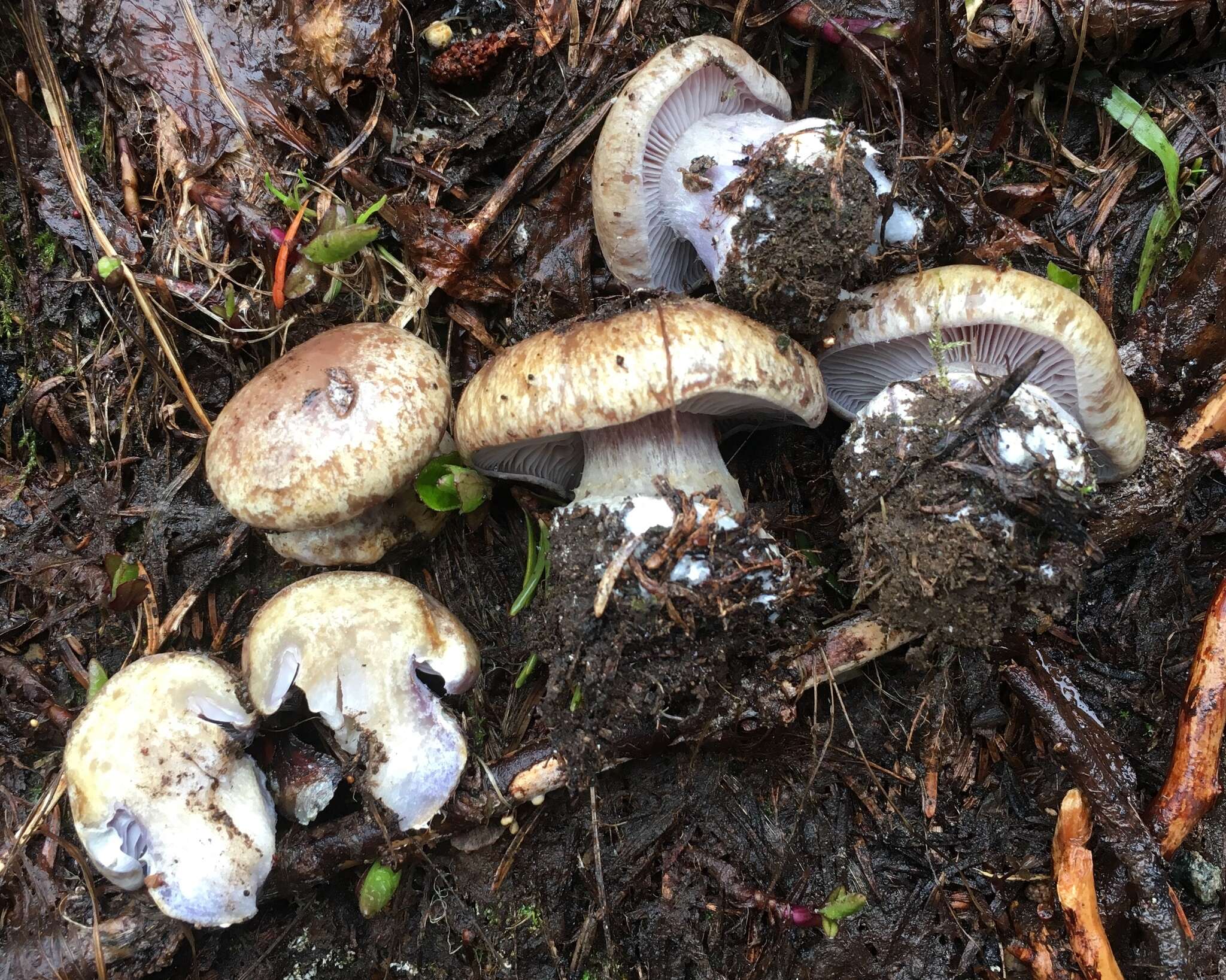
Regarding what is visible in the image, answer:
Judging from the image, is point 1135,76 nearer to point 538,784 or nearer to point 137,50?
point 538,784

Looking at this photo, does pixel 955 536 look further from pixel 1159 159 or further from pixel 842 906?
pixel 1159 159

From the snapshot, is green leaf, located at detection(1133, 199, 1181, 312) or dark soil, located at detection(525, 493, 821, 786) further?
green leaf, located at detection(1133, 199, 1181, 312)

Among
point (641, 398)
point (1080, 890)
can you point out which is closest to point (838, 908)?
point (1080, 890)

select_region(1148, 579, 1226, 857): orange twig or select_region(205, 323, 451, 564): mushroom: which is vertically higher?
select_region(205, 323, 451, 564): mushroom

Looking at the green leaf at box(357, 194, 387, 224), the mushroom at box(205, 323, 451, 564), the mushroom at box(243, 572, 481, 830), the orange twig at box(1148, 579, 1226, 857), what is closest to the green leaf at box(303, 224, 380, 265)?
the green leaf at box(357, 194, 387, 224)

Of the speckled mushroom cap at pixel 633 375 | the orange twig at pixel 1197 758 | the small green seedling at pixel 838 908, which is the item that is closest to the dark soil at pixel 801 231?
the speckled mushroom cap at pixel 633 375

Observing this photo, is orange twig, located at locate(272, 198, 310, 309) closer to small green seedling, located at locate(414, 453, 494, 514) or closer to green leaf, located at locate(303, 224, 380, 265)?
green leaf, located at locate(303, 224, 380, 265)
